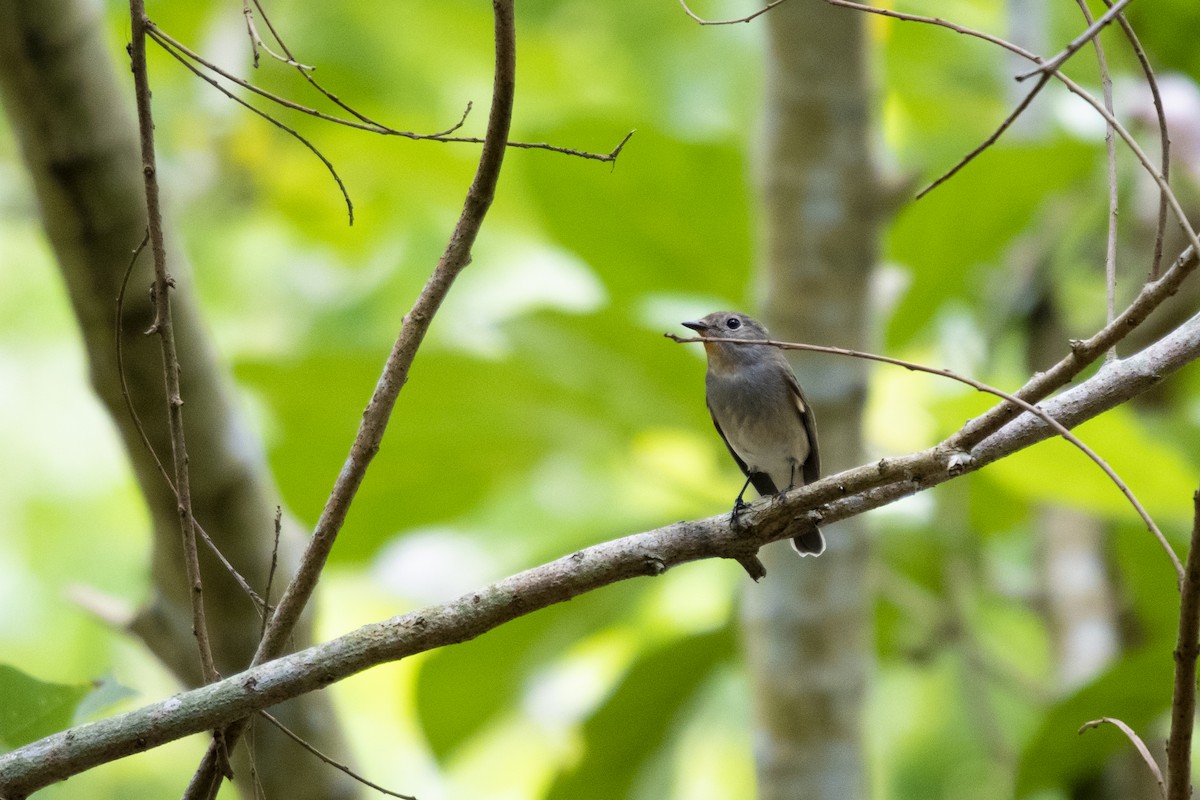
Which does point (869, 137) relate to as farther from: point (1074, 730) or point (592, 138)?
point (1074, 730)

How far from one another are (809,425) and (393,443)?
1494 mm

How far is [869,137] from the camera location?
348cm

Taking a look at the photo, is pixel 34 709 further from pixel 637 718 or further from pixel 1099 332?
pixel 637 718

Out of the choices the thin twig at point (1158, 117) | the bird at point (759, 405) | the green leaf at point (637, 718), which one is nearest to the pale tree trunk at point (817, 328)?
the bird at point (759, 405)

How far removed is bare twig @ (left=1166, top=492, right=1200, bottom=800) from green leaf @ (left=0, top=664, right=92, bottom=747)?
172cm

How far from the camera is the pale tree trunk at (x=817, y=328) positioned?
11.3 feet

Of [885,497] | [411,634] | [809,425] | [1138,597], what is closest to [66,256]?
[411,634]

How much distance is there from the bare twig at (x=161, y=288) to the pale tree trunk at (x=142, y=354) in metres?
0.72

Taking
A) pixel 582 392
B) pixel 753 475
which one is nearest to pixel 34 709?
pixel 582 392

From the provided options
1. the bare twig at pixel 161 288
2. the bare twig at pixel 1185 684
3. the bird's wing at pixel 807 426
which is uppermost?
the bird's wing at pixel 807 426

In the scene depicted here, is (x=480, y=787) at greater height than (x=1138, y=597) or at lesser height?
greater

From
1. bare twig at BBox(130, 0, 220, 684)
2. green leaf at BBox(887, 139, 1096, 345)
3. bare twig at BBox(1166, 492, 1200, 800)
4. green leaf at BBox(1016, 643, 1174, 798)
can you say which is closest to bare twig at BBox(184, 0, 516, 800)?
bare twig at BBox(130, 0, 220, 684)

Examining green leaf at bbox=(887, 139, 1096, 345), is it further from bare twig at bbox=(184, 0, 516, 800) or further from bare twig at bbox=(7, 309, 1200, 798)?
bare twig at bbox=(184, 0, 516, 800)

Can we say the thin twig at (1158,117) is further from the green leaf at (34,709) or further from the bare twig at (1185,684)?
the green leaf at (34,709)
